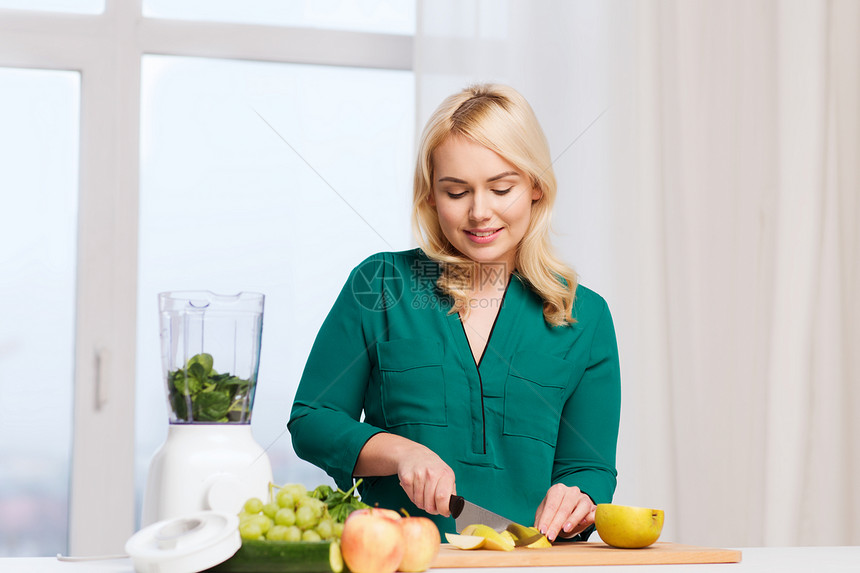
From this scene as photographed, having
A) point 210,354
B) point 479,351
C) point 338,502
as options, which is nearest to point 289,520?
point 338,502

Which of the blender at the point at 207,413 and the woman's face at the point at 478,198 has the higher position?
the woman's face at the point at 478,198

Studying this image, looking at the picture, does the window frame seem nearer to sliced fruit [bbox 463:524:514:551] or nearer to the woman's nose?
the woman's nose

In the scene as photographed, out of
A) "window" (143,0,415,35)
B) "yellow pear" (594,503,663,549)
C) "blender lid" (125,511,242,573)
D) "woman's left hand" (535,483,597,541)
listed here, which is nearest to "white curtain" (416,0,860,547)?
"window" (143,0,415,35)

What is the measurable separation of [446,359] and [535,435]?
0.19m

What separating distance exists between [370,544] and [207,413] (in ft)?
0.80

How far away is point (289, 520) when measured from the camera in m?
0.80

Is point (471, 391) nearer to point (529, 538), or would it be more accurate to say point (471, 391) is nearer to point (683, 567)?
point (529, 538)

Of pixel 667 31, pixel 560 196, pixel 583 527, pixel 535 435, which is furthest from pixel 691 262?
pixel 583 527

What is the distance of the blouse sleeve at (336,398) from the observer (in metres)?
1.19

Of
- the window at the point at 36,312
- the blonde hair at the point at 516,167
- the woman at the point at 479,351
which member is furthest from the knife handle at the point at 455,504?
the window at the point at 36,312

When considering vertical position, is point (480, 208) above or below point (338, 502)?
above

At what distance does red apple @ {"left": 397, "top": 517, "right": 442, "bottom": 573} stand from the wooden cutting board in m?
0.07

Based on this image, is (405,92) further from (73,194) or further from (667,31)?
(73,194)

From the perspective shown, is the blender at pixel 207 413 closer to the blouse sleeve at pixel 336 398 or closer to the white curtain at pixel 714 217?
the blouse sleeve at pixel 336 398
